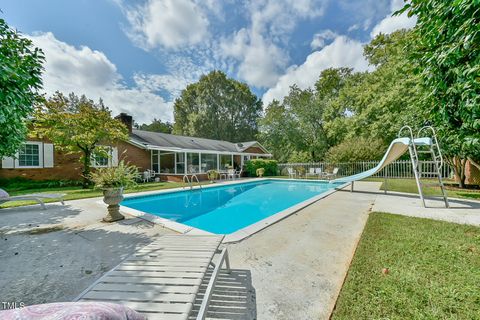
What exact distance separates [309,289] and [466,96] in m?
3.09

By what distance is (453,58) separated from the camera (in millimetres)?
2525

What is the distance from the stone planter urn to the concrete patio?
35 centimetres

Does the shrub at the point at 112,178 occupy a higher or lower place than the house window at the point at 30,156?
lower

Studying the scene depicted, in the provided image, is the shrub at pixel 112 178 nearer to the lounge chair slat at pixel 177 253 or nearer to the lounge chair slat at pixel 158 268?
the lounge chair slat at pixel 177 253

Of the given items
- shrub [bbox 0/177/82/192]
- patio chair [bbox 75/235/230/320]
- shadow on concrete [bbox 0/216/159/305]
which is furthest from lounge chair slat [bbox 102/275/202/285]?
shrub [bbox 0/177/82/192]

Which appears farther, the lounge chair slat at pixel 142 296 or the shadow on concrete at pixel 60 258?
the shadow on concrete at pixel 60 258

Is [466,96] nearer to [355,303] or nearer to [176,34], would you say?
[355,303]

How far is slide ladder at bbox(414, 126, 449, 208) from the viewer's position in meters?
6.27

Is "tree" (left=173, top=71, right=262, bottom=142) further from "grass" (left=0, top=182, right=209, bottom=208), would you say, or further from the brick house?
"grass" (left=0, top=182, right=209, bottom=208)

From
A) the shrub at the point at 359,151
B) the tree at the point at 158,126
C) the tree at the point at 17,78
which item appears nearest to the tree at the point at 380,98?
the shrub at the point at 359,151

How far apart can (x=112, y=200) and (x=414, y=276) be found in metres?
6.13

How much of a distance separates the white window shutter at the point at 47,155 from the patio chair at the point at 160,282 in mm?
15394

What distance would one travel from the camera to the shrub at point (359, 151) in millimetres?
16578

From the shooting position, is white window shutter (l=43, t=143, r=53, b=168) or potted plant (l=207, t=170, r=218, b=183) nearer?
white window shutter (l=43, t=143, r=53, b=168)
